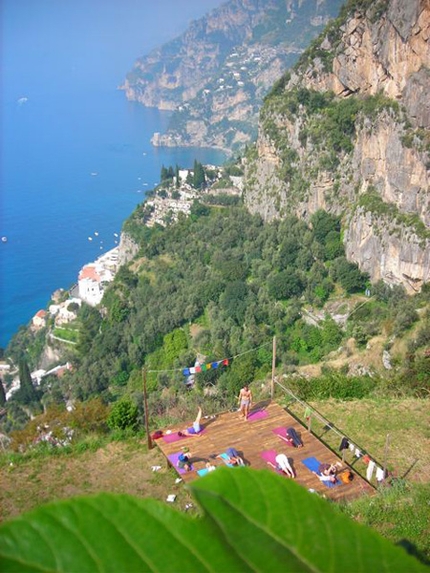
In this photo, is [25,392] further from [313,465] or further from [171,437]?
[313,465]

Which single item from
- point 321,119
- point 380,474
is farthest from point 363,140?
point 380,474

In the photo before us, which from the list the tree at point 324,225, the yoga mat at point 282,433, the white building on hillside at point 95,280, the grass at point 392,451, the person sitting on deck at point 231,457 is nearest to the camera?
the grass at point 392,451

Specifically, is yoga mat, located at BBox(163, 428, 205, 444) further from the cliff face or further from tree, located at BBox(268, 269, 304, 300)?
tree, located at BBox(268, 269, 304, 300)

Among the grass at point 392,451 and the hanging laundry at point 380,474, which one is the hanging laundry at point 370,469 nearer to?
the hanging laundry at point 380,474

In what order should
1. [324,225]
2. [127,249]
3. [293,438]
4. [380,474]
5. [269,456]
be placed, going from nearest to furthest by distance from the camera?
[380,474] → [269,456] → [293,438] → [324,225] → [127,249]

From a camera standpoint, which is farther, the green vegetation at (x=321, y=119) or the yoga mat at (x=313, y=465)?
the green vegetation at (x=321, y=119)

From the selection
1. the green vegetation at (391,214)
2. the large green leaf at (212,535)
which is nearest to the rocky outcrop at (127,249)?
the green vegetation at (391,214)

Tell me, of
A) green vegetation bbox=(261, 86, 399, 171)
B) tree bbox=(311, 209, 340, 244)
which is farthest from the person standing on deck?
tree bbox=(311, 209, 340, 244)
